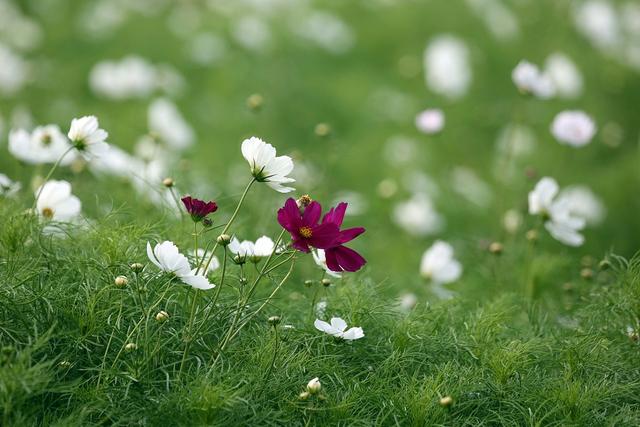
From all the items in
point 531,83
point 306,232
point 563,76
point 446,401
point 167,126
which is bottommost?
point 563,76

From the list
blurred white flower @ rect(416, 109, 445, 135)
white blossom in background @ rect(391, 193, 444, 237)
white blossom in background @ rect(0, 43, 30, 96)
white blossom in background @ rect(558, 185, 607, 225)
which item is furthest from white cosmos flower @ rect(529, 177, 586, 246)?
white blossom in background @ rect(0, 43, 30, 96)

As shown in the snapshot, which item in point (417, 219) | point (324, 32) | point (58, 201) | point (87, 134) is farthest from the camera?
point (324, 32)

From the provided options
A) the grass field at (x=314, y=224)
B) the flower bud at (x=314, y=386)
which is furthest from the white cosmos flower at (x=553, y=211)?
the flower bud at (x=314, y=386)

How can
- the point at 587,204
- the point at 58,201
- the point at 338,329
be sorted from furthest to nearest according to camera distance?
the point at 587,204 → the point at 58,201 → the point at 338,329

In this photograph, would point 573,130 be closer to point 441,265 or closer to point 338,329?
point 441,265

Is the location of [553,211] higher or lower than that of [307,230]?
lower

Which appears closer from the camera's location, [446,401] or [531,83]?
[446,401]

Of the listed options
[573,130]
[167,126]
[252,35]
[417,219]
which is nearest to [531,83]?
[573,130]

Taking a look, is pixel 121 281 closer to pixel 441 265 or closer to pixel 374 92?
pixel 441 265
